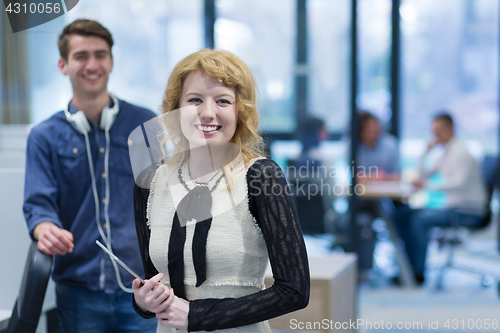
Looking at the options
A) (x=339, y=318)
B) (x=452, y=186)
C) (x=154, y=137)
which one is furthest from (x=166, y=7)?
(x=154, y=137)

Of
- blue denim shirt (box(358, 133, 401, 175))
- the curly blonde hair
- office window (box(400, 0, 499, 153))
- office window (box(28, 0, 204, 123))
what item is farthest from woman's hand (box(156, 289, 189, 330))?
office window (box(400, 0, 499, 153))

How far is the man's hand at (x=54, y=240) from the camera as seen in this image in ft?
4.35

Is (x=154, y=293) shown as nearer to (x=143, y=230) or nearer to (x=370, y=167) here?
(x=143, y=230)

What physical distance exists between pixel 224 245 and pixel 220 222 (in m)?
0.04

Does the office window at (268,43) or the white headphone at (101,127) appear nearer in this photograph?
the white headphone at (101,127)

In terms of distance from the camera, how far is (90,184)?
153 cm

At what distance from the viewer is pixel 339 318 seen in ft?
6.63

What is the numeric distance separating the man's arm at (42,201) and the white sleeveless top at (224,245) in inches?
16.5

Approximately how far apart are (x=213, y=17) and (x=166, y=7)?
0.95 m

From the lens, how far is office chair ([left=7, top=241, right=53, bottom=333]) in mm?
1324

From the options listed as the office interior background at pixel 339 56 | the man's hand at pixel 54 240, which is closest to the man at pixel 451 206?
the office interior background at pixel 339 56

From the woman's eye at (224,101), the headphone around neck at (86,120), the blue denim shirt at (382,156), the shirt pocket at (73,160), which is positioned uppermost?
the woman's eye at (224,101)

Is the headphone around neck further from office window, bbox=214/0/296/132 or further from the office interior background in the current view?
office window, bbox=214/0/296/132

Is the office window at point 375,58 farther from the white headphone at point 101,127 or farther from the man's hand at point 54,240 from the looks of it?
the man's hand at point 54,240
